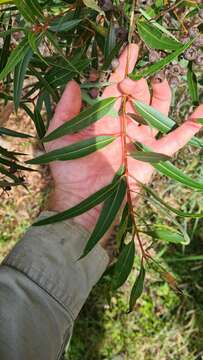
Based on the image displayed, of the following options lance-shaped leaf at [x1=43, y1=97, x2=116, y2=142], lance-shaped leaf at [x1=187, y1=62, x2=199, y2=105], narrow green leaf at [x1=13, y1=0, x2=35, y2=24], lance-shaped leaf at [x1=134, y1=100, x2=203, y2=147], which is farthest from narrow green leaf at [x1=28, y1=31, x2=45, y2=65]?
lance-shaped leaf at [x1=187, y1=62, x2=199, y2=105]

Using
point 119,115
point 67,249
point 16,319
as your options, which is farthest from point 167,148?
point 16,319

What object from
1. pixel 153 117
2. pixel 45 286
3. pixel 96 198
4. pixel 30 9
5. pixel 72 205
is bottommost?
pixel 45 286

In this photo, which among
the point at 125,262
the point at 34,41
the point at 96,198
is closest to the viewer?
the point at 34,41

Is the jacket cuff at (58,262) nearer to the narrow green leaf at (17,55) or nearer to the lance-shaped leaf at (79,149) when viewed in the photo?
the lance-shaped leaf at (79,149)

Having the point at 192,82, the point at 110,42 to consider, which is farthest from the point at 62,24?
the point at 192,82

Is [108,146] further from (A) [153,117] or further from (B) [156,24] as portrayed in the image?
(B) [156,24]

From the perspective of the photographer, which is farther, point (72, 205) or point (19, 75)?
point (72, 205)

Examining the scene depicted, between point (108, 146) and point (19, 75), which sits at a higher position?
point (19, 75)

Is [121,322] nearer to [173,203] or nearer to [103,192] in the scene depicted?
[173,203]
